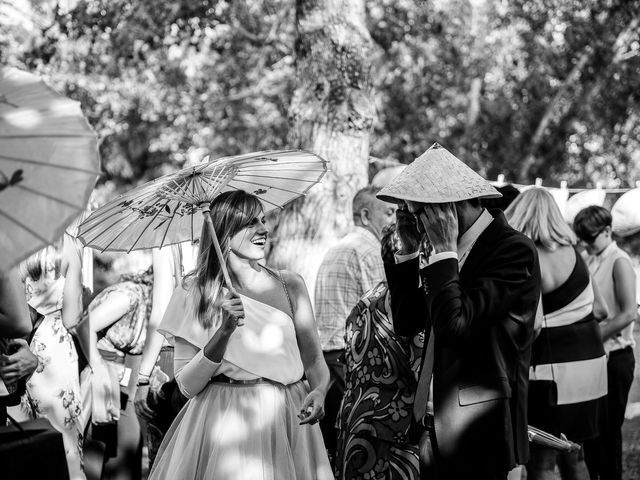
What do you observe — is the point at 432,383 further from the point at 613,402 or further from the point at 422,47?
the point at 422,47

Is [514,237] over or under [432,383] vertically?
over

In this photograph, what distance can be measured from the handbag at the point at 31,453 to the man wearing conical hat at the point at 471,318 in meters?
1.44

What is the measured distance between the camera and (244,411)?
3863 millimetres

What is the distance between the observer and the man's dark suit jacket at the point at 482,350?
131 inches

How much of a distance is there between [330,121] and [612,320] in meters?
3.12

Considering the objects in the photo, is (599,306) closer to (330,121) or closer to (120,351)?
(330,121)

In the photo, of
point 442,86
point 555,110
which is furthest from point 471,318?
point 555,110

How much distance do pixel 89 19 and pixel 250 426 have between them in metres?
8.08

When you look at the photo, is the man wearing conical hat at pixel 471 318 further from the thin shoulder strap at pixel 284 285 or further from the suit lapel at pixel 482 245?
the thin shoulder strap at pixel 284 285

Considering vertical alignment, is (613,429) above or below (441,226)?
below

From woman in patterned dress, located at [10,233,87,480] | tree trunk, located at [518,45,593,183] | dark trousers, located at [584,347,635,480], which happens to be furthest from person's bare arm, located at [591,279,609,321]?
tree trunk, located at [518,45,593,183]

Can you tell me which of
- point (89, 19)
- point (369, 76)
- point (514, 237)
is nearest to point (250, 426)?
point (514, 237)

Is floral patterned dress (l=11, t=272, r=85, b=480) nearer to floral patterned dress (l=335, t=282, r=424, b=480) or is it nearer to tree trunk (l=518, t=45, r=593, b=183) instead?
floral patterned dress (l=335, t=282, r=424, b=480)

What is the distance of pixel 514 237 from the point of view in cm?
350
